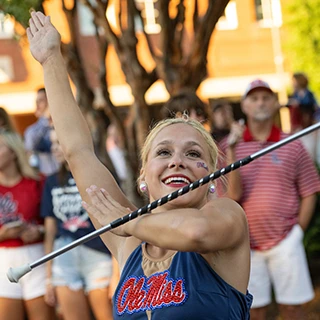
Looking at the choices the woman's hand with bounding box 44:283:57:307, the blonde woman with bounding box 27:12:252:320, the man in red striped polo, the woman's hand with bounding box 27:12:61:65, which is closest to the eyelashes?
the blonde woman with bounding box 27:12:252:320

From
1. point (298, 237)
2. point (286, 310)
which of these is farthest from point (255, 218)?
point (286, 310)

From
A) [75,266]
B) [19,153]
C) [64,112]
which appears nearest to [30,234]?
[75,266]

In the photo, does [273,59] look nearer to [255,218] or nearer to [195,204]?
[255,218]

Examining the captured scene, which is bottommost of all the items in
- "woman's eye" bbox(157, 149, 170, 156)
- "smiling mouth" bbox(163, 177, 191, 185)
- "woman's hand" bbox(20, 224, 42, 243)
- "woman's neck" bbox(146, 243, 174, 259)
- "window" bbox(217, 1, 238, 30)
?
"window" bbox(217, 1, 238, 30)

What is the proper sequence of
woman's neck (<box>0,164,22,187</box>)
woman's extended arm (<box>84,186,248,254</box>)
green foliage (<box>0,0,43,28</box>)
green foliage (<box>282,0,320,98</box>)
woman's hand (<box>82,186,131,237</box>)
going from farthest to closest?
green foliage (<box>282,0,320,98</box>), woman's neck (<box>0,164,22,187</box>), green foliage (<box>0,0,43,28</box>), woman's hand (<box>82,186,131,237</box>), woman's extended arm (<box>84,186,248,254</box>)

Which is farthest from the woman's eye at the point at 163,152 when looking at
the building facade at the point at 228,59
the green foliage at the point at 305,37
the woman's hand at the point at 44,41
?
the building facade at the point at 228,59

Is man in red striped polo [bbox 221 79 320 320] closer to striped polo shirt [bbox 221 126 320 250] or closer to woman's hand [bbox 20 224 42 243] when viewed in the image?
striped polo shirt [bbox 221 126 320 250]

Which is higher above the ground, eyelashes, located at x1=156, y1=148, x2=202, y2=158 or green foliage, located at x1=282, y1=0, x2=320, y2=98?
eyelashes, located at x1=156, y1=148, x2=202, y2=158

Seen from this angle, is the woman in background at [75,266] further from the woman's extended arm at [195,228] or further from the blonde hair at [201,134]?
the woman's extended arm at [195,228]

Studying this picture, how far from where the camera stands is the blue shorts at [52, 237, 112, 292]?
5.86m

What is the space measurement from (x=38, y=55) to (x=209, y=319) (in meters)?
1.32

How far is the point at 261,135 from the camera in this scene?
18.8 ft

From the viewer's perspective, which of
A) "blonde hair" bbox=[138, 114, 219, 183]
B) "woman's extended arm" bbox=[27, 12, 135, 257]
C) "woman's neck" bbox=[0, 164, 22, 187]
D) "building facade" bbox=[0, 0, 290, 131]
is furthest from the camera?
"building facade" bbox=[0, 0, 290, 131]

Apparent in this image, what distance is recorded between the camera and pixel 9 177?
5.96m
